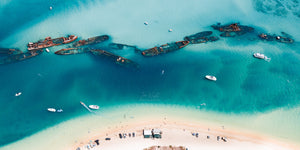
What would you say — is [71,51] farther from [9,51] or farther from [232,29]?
[232,29]

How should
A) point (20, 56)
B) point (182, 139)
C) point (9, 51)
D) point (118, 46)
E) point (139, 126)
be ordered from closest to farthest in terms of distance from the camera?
point (182, 139), point (139, 126), point (20, 56), point (9, 51), point (118, 46)

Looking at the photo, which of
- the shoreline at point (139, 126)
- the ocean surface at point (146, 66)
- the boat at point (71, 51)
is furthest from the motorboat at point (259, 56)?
the boat at point (71, 51)

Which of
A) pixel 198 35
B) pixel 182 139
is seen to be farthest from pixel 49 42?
pixel 182 139

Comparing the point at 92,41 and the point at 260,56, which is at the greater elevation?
the point at 92,41

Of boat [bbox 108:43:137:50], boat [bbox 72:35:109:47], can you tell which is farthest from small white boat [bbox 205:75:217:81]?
boat [bbox 72:35:109:47]

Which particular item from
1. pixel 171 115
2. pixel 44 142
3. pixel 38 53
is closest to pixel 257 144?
pixel 171 115

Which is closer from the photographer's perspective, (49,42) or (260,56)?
(260,56)
